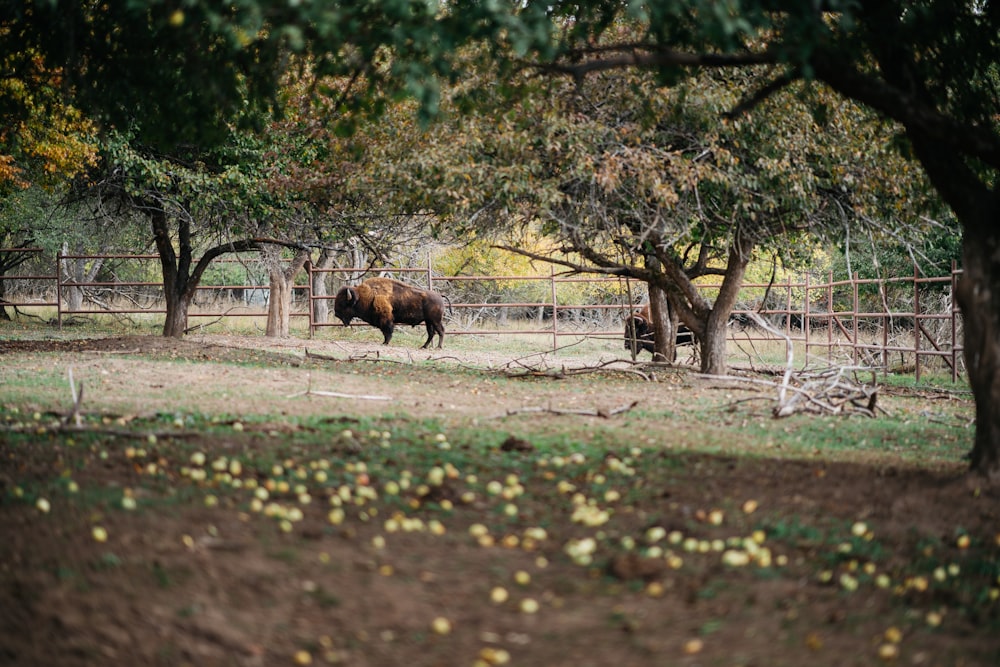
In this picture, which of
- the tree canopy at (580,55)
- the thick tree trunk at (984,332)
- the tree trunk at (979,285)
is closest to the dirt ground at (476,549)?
the thick tree trunk at (984,332)

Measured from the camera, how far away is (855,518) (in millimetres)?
5832

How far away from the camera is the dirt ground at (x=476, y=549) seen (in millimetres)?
3746

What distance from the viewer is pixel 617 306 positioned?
22.5 meters

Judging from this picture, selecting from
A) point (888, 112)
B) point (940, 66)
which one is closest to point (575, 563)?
point (888, 112)

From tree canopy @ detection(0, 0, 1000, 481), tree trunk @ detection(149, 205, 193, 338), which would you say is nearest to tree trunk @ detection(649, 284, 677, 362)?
tree canopy @ detection(0, 0, 1000, 481)

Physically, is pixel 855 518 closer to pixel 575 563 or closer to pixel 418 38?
pixel 575 563

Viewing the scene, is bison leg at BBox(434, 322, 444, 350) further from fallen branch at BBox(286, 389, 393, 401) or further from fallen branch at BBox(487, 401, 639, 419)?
fallen branch at BBox(487, 401, 639, 419)

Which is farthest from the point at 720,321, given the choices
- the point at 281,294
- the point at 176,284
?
the point at 281,294

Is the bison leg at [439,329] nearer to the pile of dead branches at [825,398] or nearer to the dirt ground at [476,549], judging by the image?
the pile of dead branches at [825,398]

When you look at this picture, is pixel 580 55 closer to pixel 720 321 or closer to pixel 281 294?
pixel 720 321

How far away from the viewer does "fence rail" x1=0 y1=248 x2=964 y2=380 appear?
63.8 ft

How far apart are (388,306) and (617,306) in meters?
6.28

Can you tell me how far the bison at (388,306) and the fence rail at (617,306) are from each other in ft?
1.79

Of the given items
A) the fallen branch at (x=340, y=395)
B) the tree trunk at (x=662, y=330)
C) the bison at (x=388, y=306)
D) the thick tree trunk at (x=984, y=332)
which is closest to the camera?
the thick tree trunk at (x=984, y=332)
